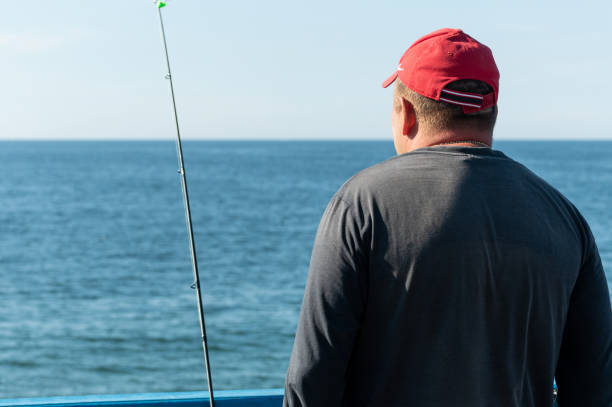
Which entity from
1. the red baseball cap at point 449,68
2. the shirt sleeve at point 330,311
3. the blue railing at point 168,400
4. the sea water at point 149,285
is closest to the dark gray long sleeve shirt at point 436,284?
the shirt sleeve at point 330,311

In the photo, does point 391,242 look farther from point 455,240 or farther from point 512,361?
point 512,361

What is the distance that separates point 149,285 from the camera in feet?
59.1

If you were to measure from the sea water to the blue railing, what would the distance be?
8.00m

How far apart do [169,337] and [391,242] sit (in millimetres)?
12186

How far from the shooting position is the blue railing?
91.6 inches

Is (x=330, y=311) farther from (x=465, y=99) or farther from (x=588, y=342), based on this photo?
(x=588, y=342)

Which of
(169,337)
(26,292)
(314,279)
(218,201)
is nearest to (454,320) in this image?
(314,279)

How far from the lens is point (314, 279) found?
122 cm

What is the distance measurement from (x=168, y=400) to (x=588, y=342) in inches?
59.5

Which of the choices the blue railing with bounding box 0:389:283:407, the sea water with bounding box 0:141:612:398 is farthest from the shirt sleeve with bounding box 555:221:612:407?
the sea water with bounding box 0:141:612:398

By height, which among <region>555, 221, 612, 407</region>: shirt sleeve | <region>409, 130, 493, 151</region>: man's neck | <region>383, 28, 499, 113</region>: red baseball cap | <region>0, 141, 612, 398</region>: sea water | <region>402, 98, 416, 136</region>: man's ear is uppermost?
<region>383, 28, 499, 113</region>: red baseball cap

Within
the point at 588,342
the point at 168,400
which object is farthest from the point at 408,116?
the point at 168,400

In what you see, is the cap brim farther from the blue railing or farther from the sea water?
the sea water

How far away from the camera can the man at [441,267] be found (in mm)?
1173
